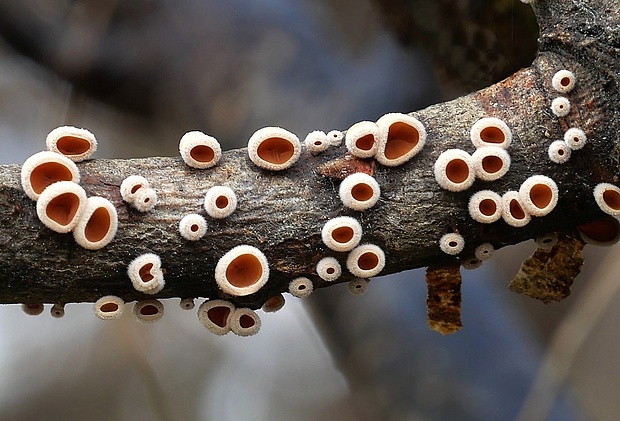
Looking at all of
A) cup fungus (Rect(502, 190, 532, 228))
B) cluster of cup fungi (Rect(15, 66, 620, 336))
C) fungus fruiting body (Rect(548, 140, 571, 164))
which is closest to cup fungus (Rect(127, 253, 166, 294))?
cluster of cup fungi (Rect(15, 66, 620, 336))

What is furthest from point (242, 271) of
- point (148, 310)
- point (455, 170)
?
point (455, 170)

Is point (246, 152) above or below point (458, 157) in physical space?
below

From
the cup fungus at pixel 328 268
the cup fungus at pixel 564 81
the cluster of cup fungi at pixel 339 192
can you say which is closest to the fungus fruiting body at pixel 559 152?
the cluster of cup fungi at pixel 339 192

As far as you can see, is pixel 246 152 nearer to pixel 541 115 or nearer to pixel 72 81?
pixel 541 115

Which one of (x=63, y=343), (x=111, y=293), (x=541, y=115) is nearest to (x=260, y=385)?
(x=63, y=343)

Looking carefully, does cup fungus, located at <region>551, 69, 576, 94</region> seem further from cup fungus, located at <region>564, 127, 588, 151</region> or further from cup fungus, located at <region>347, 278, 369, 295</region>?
cup fungus, located at <region>347, 278, 369, 295</region>

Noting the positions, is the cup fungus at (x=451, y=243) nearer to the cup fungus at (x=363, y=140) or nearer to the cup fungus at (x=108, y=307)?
the cup fungus at (x=363, y=140)
